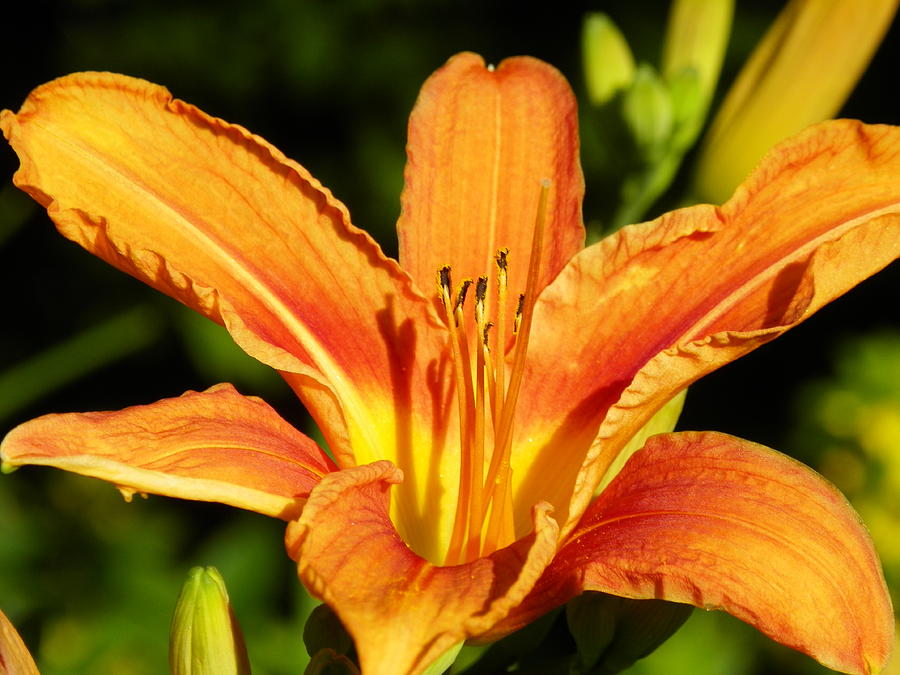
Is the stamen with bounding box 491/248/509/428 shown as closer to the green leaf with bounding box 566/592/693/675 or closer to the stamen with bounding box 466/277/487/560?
the stamen with bounding box 466/277/487/560

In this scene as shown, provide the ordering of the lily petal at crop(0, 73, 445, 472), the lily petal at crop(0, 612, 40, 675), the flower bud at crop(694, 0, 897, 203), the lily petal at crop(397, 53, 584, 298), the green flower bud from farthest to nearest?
1. the green flower bud
2. the flower bud at crop(694, 0, 897, 203)
3. the lily petal at crop(397, 53, 584, 298)
4. the lily petal at crop(0, 73, 445, 472)
5. the lily petal at crop(0, 612, 40, 675)

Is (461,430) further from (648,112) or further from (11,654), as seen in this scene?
(648,112)

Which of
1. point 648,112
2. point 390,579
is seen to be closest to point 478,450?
point 390,579

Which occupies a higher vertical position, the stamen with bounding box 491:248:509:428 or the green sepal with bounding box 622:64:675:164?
the green sepal with bounding box 622:64:675:164

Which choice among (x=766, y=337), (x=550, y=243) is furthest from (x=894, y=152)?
(x=550, y=243)

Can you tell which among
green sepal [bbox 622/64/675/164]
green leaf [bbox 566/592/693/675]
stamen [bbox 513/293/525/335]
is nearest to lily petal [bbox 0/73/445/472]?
stamen [bbox 513/293/525/335]

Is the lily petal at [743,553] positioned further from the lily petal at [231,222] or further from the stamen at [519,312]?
the lily petal at [231,222]

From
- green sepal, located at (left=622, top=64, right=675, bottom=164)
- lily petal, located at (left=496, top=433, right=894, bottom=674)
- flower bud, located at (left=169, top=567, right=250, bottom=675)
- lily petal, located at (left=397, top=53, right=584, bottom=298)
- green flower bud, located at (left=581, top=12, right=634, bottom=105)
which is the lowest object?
flower bud, located at (left=169, top=567, right=250, bottom=675)
